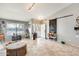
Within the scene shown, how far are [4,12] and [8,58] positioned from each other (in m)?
1.11

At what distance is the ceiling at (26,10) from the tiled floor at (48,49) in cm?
68

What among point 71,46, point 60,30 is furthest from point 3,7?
point 71,46

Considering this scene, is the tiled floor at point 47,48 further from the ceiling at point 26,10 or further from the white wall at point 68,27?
the ceiling at point 26,10

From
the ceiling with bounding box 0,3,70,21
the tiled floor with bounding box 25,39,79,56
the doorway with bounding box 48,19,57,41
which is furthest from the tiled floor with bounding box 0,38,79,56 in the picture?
the ceiling with bounding box 0,3,70,21

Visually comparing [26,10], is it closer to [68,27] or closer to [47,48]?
[47,48]

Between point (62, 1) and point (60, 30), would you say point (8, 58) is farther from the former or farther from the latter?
point (62, 1)

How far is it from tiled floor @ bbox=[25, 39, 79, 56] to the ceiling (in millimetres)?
678

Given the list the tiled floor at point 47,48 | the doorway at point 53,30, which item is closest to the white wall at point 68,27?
the doorway at point 53,30

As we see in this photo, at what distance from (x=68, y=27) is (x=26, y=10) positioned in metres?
1.27

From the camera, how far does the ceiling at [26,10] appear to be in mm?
2809

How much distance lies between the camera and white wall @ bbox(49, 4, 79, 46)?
326cm

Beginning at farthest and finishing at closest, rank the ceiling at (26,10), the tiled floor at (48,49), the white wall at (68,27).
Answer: the white wall at (68,27) → the tiled floor at (48,49) → the ceiling at (26,10)

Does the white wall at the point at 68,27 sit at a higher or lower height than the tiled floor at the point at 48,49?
higher

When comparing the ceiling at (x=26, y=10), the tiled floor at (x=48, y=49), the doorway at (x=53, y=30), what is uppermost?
the ceiling at (x=26, y=10)
